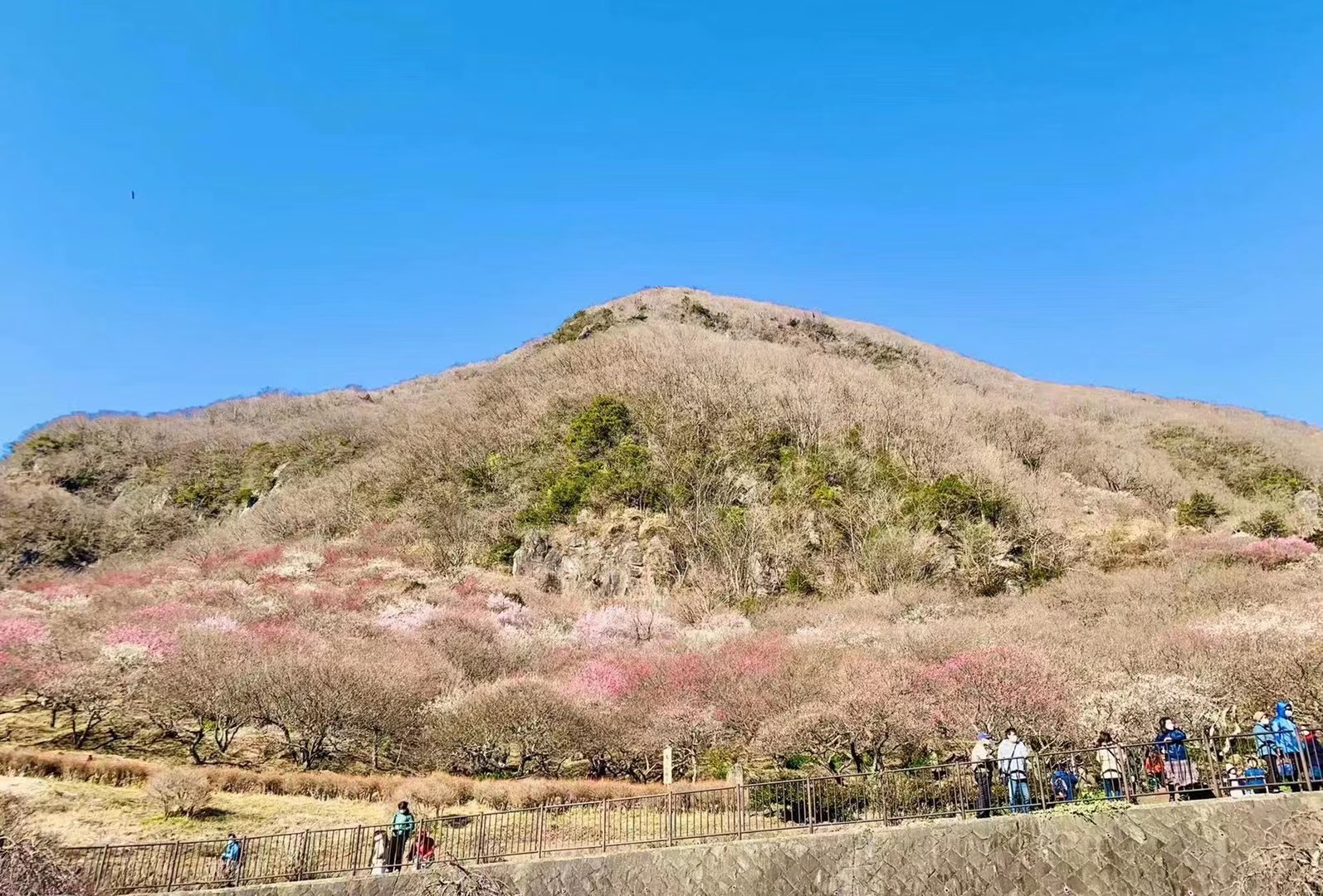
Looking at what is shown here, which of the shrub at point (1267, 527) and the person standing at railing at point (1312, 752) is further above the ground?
the shrub at point (1267, 527)

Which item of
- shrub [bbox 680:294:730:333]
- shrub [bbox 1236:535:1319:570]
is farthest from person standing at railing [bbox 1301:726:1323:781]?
shrub [bbox 680:294:730:333]

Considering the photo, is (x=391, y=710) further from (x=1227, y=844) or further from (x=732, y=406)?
(x=732, y=406)

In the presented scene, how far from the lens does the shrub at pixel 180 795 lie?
17.1 metres

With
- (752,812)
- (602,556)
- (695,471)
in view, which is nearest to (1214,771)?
(752,812)

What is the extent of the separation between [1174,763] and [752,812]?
7.12 meters

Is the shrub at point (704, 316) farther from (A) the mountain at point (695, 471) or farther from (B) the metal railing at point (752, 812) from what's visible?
(B) the metal railing at point (752, 812)

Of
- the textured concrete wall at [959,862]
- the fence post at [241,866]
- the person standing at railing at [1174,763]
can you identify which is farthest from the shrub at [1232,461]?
the fence post at [241,866]

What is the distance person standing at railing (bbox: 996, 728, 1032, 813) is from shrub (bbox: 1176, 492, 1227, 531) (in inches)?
1451

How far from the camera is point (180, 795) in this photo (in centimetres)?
1712

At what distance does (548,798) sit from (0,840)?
9.69 m

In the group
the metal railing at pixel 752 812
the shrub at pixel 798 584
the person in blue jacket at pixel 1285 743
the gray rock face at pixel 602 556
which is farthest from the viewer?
the gray rock face at pixel 602 556

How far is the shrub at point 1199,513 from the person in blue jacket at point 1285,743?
1435 inches

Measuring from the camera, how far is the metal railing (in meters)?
11.0

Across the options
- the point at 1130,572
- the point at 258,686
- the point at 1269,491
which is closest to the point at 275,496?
the point at 258,686
